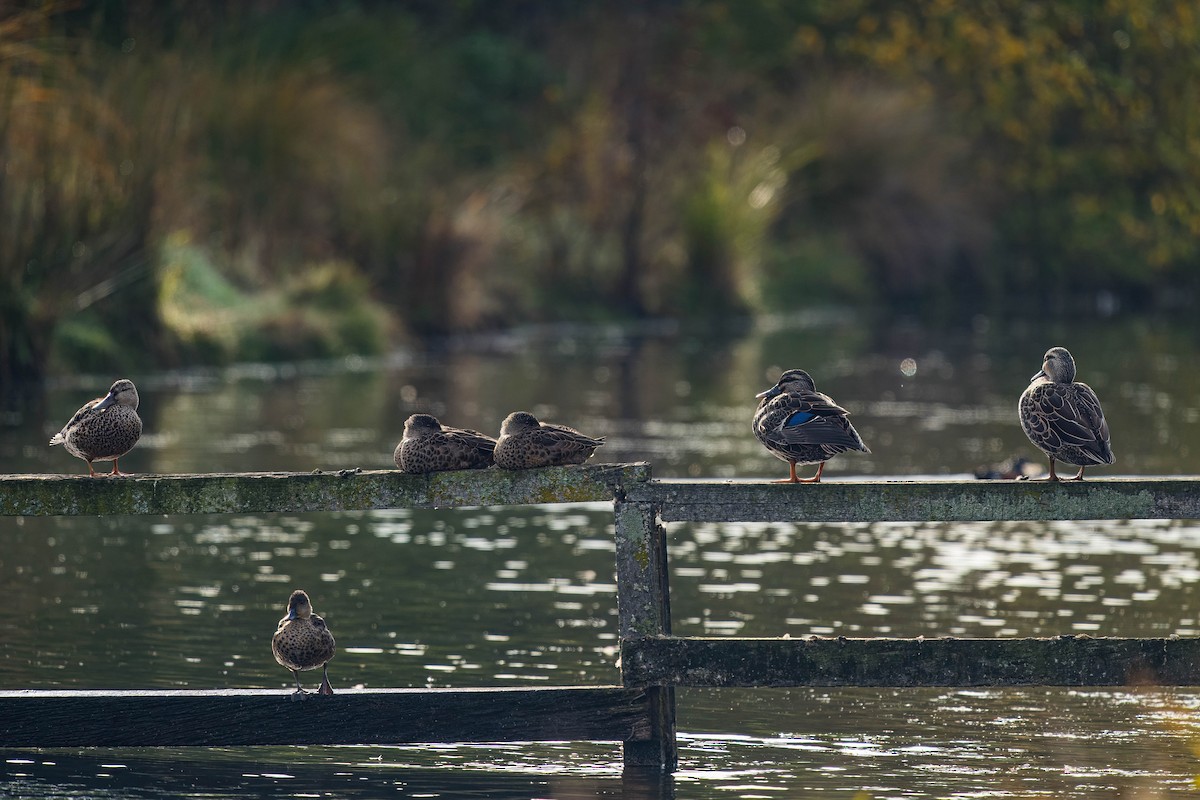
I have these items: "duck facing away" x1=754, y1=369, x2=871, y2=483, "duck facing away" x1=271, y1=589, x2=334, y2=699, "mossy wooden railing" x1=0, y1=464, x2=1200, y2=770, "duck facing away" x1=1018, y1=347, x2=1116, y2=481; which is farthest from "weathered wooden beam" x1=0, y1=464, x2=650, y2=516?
"duck facing away" x1=1018, y1=347, x2=1116, y2=481

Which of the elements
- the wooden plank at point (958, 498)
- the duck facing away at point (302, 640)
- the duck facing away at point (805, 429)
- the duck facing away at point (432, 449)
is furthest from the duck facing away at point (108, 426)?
the duck facing away at point (805, 429)

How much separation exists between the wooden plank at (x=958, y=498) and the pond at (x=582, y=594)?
1.08 m

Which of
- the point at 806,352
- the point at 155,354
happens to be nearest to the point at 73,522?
the point at 155,354

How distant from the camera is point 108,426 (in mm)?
9688

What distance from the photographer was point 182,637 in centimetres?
1239

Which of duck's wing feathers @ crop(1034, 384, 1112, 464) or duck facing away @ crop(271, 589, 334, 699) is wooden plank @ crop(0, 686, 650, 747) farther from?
duck's wing feathers @ crop(1034, 384, 1112, 464)

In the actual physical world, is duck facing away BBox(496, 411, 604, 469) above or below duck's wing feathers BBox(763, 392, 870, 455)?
below

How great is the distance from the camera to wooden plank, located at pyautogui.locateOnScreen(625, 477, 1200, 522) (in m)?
8.99

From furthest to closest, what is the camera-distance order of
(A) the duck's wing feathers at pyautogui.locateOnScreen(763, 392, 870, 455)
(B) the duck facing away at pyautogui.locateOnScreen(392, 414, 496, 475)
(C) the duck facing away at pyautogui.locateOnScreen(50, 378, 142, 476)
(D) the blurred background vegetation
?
(D) the blurred background vegetation < (C) the duck facing away at pyautogui.locateOnScreen(50, 378, 142, 476) < (A) the duck's wing feathers at pyautogui.locateOnScreen(763, 392, 870, 455) < (B) the duck facing away at pyautogui.locateOnScreen(392, 414, 496, 475)

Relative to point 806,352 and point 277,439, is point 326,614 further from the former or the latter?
point 806,352

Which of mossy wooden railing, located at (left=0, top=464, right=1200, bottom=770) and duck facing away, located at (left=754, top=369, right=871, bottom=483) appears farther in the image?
duck facing away, located at (left=754, top=369, right=871, bottom=483)

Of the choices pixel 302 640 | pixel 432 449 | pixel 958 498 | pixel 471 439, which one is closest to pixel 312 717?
pixel 302 640

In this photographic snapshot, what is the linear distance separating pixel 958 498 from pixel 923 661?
0.65 m

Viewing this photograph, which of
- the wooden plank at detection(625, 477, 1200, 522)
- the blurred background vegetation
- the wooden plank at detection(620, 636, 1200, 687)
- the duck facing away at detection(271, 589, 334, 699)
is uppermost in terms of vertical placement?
the blurred background vegetation
